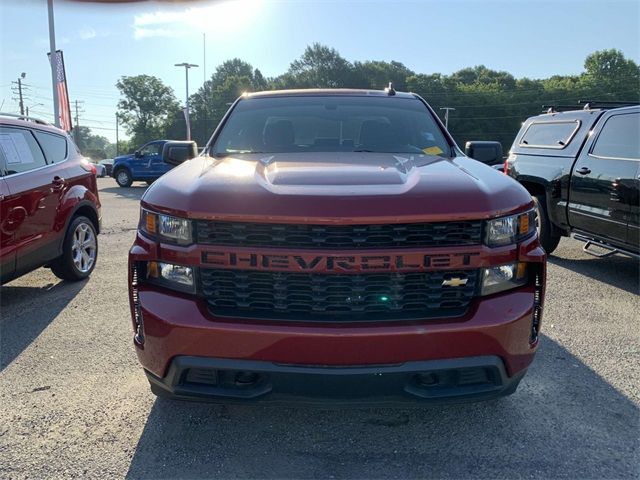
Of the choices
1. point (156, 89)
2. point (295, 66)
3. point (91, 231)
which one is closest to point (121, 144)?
point (156, 89)

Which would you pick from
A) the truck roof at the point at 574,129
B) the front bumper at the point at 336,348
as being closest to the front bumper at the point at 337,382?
the front bumper at the point at 336,348

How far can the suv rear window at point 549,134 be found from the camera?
650cm

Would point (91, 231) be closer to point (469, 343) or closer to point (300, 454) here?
point (300, 454)

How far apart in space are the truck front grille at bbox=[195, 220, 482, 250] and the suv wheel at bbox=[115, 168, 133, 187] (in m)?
19.7

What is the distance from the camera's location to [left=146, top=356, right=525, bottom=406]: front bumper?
220 cm

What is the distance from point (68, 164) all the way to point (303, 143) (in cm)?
330

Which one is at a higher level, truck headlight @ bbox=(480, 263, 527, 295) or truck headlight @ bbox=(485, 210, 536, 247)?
truck headlight @ bbox=(485, 210, 536, 247)

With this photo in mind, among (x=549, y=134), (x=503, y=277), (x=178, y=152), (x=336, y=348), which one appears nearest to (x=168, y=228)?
(x=336, y=348)

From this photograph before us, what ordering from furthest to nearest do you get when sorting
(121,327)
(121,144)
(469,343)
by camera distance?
(121,144)
(121,327)
(469,343)

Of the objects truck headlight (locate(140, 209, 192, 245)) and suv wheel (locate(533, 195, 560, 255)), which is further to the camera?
suv wheel (locate(533, 195, 560, 255))

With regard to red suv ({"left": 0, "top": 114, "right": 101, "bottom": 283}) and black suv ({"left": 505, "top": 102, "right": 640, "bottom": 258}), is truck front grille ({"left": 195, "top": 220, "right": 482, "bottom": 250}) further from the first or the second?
black suv ({"left": 505, "top": 102, "right": 640, "bottom": 258})

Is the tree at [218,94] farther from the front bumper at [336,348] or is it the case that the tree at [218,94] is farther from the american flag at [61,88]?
the front bumper at [336,348]

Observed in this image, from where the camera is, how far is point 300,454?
253 cm

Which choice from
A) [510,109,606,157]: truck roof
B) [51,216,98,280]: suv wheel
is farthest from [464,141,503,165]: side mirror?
[51,216,98,280]: suv wheel
